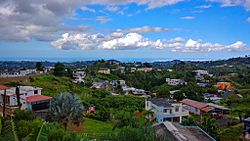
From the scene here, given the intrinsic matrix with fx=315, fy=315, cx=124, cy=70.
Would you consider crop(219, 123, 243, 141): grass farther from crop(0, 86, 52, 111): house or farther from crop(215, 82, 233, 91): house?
crop(215, 82, 233, 91): house

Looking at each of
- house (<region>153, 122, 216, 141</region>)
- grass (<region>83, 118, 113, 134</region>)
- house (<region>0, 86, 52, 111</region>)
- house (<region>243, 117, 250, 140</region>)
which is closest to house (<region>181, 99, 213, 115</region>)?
house (<region>243, 117, 250, 140</region>)

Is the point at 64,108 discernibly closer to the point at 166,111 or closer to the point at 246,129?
the point at 166,111

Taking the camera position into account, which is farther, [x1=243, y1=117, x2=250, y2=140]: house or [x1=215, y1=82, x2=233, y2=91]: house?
[x1=215, y1=82, x2=233, y2=91]: house

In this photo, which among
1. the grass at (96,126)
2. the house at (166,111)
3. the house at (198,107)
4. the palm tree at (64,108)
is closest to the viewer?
the palm tree at (64,108)

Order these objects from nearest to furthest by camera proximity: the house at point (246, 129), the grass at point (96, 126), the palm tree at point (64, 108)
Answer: the palm tree at point (64, 108) < the grass at point (96, 126) < the house at point (246, 129)

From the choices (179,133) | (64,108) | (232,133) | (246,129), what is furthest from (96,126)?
(246,129)

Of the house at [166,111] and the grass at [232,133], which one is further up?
the house at [166,111]

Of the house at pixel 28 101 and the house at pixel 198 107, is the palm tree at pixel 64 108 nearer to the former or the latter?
the house at pixel 28 101

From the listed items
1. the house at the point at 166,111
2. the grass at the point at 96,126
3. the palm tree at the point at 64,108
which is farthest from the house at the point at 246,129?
the palm tree at the point at 64,108

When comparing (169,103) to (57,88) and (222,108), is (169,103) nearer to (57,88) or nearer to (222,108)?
(222,108)
